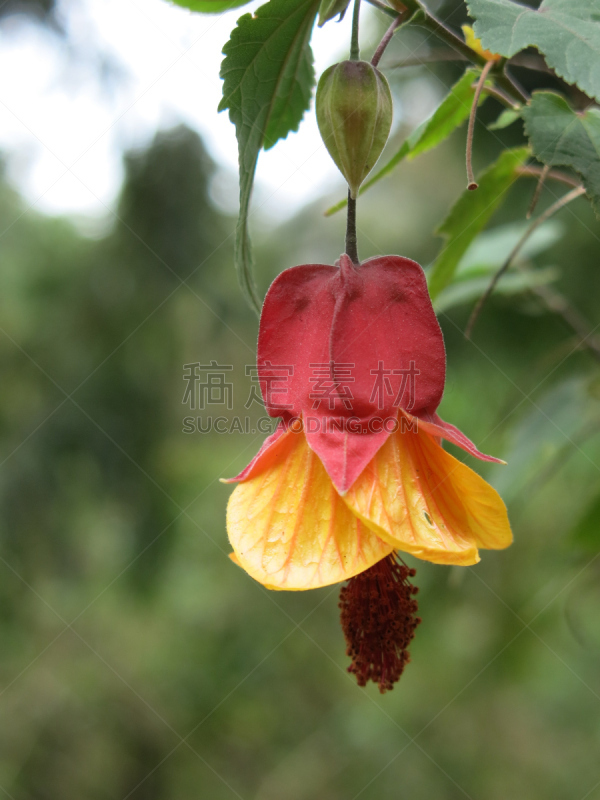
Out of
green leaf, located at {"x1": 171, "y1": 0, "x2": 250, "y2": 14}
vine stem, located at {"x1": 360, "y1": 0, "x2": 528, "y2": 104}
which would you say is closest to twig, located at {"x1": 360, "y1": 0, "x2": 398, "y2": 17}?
vine stem, located at {"x1": 360, "y1": 0, "x2": 528, "y2": 104}

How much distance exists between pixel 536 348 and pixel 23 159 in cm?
193

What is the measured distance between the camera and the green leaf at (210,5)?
0.45 meters

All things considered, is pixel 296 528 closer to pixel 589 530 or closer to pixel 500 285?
pixel 589 530

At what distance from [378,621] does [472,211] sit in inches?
14.3

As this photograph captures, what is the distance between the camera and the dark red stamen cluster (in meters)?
0.38

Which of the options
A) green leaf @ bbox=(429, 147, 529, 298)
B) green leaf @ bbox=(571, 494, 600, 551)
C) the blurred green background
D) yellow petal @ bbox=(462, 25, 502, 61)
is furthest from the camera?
the blurred green background

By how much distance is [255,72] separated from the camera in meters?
0.41

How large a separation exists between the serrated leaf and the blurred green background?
11cm

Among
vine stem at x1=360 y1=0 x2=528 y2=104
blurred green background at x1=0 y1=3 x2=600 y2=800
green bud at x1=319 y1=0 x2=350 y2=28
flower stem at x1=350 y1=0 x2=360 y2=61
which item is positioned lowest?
blurred green background at x1=0 y1=3 x2=600 y2=800

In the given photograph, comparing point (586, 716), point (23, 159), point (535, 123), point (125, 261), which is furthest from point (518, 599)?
point (23, 159)

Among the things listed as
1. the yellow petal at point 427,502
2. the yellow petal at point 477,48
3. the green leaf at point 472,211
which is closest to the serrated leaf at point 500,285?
the green leaf at point 472,211

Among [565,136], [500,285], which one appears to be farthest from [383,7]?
[500,285]

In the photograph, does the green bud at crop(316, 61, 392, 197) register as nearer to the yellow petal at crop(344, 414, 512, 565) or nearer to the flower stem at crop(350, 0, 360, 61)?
the flower stem at crop(350, 0, 360, 61)

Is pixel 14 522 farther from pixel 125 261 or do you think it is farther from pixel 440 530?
pixel 440 530
